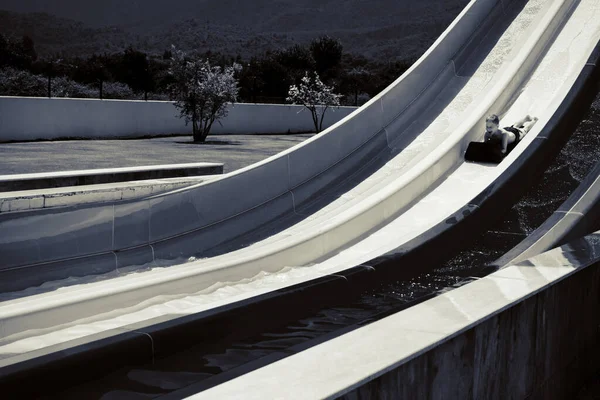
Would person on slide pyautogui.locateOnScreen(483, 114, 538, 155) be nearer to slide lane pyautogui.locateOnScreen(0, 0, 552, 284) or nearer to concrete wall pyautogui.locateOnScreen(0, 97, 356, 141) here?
slide lane pyautogui.locateOnScreen(0, 0, 552, 284)

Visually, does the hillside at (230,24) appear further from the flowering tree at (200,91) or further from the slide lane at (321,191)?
the slide lane at (321,191)

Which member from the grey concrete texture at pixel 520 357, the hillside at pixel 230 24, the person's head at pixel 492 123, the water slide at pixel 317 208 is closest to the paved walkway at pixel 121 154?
the water slide at pixel 317 208

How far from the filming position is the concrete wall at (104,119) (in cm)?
1774

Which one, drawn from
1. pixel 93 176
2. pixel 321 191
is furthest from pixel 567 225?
pixel 93 176

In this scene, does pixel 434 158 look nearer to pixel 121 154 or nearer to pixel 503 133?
pixel 503 133

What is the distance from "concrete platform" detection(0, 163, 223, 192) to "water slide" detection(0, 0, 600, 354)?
1.79 feet

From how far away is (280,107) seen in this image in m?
26.9

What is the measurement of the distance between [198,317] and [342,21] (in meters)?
94.0

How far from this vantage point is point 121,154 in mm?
14781

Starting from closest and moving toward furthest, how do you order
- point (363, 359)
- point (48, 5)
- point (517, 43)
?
1. point (363, 359)
2. point (517, 43)
3. point (48, 5)

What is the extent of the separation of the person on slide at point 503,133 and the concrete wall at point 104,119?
13.0 m

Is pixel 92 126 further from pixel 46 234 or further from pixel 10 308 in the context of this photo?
pixel 10 308

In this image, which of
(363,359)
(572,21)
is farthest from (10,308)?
(572,21)

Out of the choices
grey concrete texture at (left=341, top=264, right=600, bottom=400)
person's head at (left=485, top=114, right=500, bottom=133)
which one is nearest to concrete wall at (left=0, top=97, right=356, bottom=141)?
person's head at (left=485, top=114, right=500, bottom=133)
